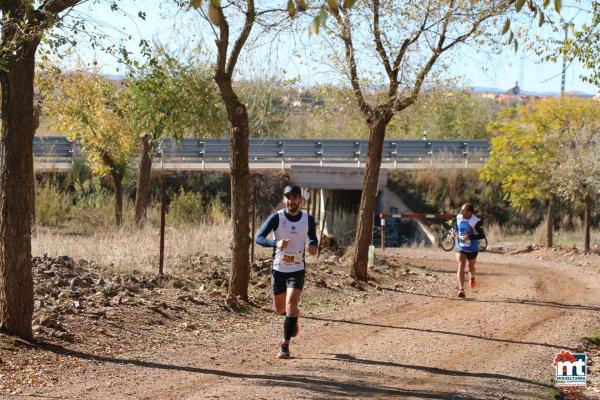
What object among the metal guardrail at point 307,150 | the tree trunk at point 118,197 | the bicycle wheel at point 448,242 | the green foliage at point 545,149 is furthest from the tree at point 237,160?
the metal guardrail at point 307,150

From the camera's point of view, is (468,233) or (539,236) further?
(539,236)

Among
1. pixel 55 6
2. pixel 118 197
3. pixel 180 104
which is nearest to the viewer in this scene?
pixel 55 6

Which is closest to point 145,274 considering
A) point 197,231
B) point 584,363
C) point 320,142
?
point 197,231

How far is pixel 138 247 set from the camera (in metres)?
17.6

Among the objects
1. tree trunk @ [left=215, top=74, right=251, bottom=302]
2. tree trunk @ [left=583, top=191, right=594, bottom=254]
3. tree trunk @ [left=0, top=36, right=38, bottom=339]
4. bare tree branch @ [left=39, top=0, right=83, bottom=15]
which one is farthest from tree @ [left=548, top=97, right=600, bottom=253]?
bare tree branch @ [left=39, top=0, right=83, bottom=15]

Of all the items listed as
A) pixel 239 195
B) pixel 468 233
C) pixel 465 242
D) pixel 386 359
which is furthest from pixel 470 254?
pixel 386 359

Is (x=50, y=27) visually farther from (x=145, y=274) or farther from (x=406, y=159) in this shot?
(x=406, y=159)

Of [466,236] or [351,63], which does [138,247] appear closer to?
[351,63]

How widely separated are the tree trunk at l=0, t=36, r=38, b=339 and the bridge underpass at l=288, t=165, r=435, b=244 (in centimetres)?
2675

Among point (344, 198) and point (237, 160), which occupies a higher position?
point (237, 160)

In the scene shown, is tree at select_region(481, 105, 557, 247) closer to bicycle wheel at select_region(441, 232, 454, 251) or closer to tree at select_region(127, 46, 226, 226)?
bicycle wheel at select_region(441, 232, 454, 251)

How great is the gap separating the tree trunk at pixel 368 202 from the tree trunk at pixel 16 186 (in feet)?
29.9

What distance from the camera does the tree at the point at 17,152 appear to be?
31.9 ft

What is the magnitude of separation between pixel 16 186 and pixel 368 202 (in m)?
9.77
